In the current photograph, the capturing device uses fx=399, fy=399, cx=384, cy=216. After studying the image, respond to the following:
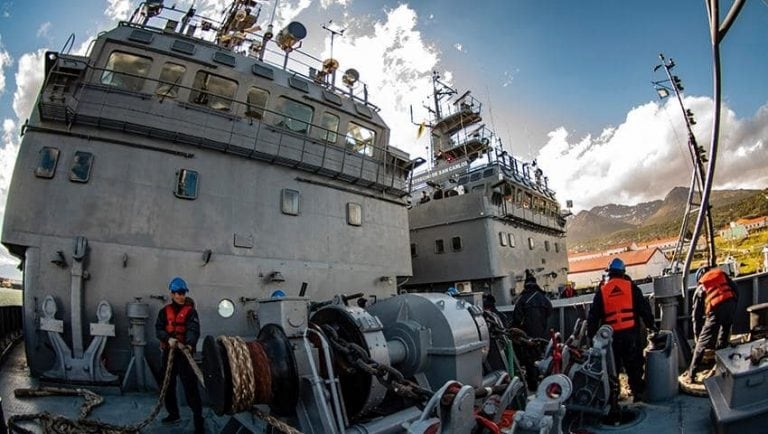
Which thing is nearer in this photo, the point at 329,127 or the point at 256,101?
the point at 256,101

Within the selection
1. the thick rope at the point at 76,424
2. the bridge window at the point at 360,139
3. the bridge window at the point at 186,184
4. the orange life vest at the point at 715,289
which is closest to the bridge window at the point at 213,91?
the bridge window at the point at 186,184

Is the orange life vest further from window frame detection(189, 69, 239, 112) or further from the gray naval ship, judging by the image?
window frame detection(189, 69, 239, 112)

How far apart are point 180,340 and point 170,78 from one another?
646 centimetres

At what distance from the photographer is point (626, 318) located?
467 centimetres

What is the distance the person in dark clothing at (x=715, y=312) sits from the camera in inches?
193

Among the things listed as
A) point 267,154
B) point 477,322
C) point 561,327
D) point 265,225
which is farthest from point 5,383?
point 561,327

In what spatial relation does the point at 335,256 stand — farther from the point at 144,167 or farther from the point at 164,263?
the point at 144,167

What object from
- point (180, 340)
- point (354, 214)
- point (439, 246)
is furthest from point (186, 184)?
point (439, 246)

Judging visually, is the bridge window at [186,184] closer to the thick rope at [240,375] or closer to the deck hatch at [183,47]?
the deck hatch at [183,47]

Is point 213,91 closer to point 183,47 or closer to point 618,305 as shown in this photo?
point 183,47

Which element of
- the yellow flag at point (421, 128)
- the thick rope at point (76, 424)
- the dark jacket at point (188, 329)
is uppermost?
the yellow flag at point (421, 128)

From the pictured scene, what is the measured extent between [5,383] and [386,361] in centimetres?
651

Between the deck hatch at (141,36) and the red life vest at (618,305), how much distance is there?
9.65 meters

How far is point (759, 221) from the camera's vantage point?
307 feet
